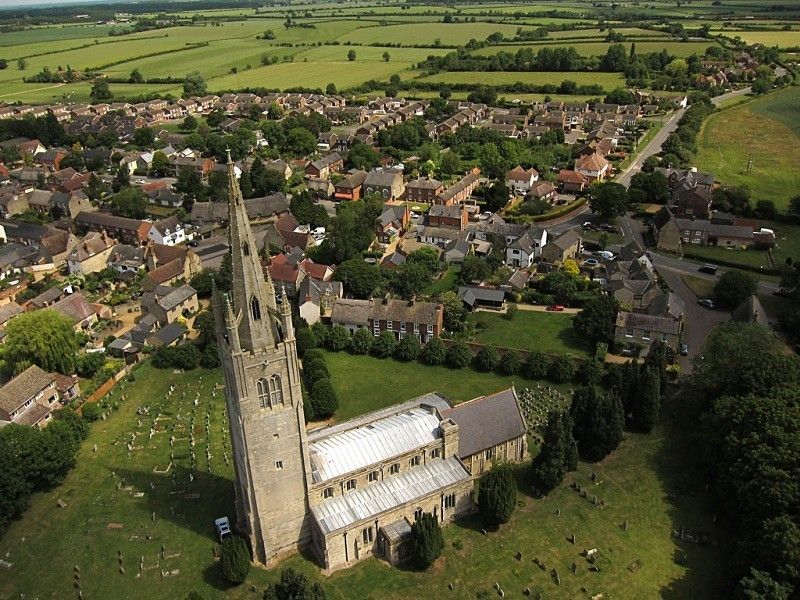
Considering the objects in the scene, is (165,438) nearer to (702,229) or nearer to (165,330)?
(165,330)

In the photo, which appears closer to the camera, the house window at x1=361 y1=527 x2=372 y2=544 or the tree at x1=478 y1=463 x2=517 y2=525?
the house window at x1=361 y1=527 x2=372 y2=544

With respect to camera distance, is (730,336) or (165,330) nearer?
(730,336)

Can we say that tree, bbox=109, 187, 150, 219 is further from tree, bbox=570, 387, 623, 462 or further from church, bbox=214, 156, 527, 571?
tree, bbox=570, 387, 623, 462

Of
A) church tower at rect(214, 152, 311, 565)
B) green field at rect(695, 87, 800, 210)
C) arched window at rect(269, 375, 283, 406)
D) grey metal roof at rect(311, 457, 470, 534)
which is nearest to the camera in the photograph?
church tower at rect(214, 152, 311, 565)

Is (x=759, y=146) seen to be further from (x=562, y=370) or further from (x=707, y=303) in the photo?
(x=562, y=370)

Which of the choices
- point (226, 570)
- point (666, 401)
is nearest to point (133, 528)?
point (226, 570)

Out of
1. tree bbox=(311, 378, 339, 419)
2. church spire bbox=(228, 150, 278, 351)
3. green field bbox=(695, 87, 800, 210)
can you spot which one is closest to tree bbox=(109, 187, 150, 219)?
tree bbox=(311, 378, 339, 419)
